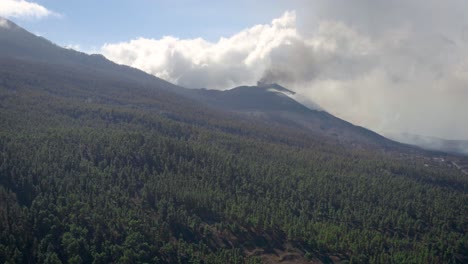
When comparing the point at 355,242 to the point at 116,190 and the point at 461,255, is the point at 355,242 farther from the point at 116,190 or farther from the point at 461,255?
the point at 116,190

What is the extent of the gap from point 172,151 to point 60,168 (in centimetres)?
5741

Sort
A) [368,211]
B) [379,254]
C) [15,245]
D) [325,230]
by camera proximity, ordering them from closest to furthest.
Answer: [15,245], [379,254], [325,230], [368,211]

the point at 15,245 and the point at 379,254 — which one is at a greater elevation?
the point at 379,254

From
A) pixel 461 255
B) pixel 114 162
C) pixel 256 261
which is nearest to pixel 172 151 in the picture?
pixel 114 162

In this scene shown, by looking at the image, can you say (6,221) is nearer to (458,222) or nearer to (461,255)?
(461,255)

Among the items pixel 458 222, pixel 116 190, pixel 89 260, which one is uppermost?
pixel 458 222

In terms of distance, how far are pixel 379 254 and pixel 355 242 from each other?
8.21m

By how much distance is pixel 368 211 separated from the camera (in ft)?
550

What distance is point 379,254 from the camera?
13000 cm

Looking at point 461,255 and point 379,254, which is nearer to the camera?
point 379,254

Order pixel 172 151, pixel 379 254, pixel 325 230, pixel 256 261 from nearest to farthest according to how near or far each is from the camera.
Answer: pixel 256 261 < pixel 379 254 < pixel 325 230 < pixel 172 151

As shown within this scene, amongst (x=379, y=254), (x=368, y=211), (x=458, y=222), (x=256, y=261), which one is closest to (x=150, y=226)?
(x=256, y=261)

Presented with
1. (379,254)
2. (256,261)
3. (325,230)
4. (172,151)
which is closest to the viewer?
(256,261)

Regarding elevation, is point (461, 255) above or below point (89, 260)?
above
